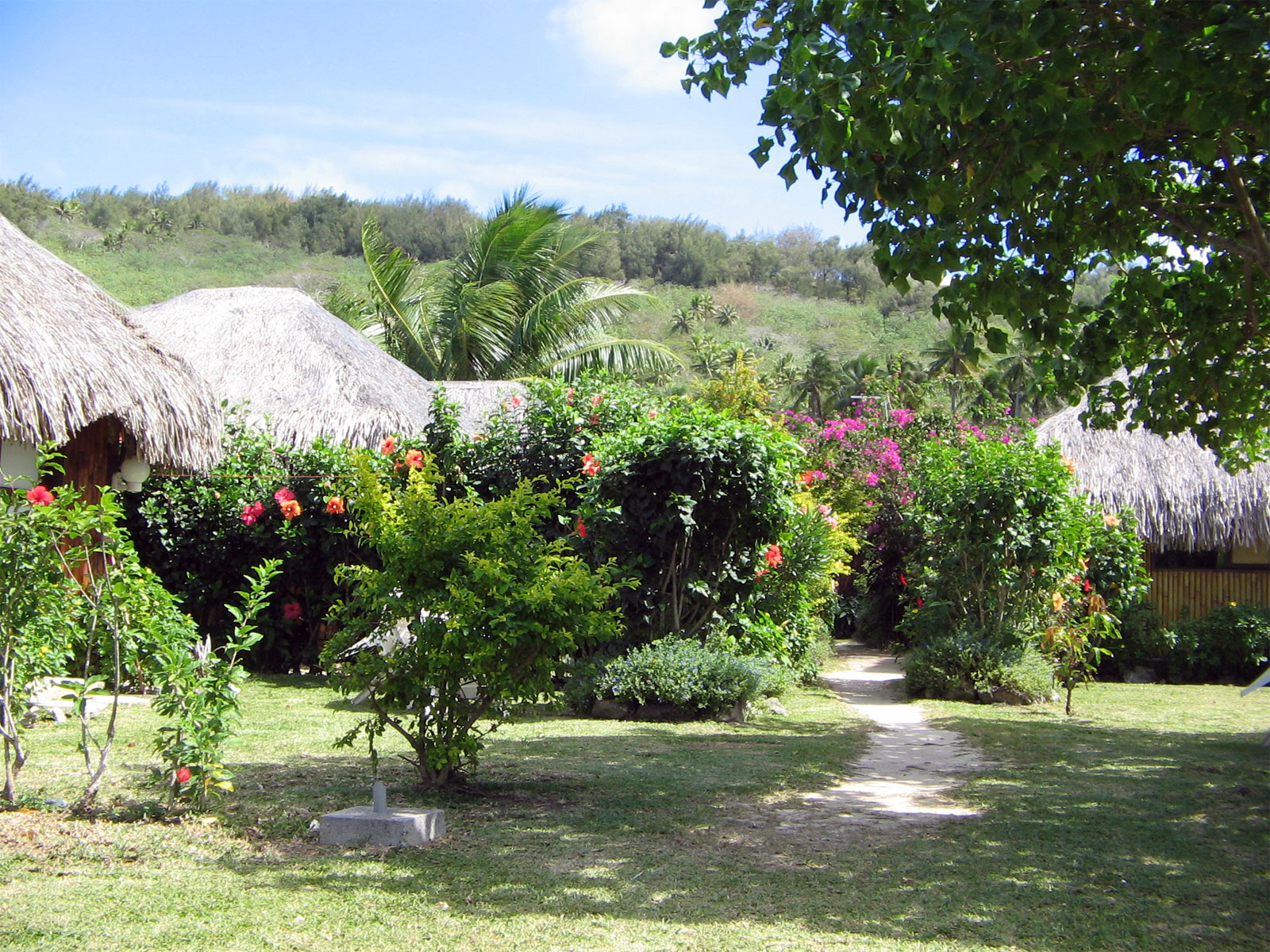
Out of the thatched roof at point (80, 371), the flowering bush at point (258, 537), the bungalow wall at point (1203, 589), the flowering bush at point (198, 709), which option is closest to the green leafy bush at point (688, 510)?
the flowering bush at point (258, 537)

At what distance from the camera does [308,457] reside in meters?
11.7

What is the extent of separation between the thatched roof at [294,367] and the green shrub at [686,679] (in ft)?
18.7

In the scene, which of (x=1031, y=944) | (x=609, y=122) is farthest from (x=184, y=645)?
(x=609, y=122)

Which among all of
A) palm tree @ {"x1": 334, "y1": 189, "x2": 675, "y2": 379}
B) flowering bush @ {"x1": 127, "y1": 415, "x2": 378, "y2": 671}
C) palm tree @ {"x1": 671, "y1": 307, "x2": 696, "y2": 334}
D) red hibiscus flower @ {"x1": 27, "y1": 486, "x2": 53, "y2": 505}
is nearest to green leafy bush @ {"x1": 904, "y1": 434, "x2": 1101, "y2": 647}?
flowering bush @ {"x1": 127, "y1": 415, "x2": 378, "y2": 671}

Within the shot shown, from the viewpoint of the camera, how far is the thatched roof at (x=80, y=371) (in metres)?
8.26

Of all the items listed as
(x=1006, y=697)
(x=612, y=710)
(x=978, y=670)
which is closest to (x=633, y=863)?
(x=612, y=710)

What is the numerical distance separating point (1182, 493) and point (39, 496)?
1499 centimetres

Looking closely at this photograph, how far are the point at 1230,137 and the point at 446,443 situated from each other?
A: 307 inches

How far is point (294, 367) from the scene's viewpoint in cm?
1504

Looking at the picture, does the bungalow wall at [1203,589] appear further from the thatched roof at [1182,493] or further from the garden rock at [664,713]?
the garden rock at [664,713]

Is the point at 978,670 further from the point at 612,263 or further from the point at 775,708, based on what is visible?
the point at 612,263

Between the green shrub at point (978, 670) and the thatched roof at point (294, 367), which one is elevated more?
the thatched roof at point (294, 367)

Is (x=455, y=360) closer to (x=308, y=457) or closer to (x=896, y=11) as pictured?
(x=308, y=457)

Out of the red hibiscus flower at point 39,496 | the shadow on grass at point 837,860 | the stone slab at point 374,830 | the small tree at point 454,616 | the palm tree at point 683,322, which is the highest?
the palm tree at point 683,322
